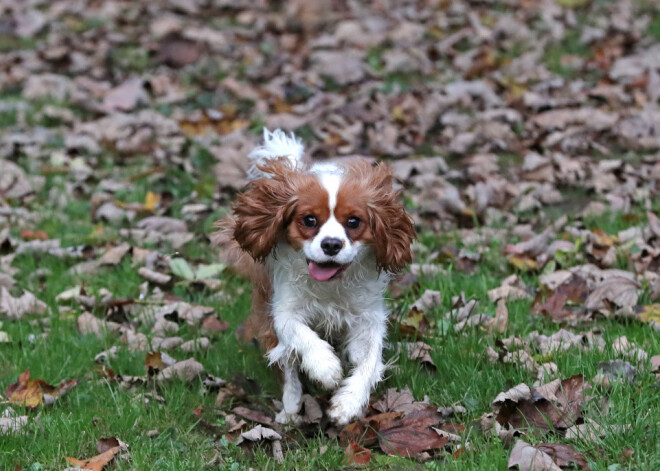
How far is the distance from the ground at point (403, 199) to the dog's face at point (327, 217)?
2.28 feet

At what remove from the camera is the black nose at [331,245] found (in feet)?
12.9

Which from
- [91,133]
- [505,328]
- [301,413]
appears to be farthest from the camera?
[91,133]

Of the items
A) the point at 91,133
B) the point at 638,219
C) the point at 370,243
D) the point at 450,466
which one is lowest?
the point at 91,133

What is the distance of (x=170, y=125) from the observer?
29.5 feet

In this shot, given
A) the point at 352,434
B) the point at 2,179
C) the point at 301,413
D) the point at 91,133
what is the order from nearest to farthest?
1. the point at 352,434
2. the point at 301,413
3. the point at 2,179
4. the point at 91,133

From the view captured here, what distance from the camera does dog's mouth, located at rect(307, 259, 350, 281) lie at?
4057mm

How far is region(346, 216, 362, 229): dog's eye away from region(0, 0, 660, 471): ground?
840mm

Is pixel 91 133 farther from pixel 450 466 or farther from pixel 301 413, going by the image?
pixel 450 466

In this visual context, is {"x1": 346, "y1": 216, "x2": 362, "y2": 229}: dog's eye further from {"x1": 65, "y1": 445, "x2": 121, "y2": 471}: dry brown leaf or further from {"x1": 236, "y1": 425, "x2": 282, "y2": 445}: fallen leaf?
{"x1": 65, "y1": 445, "x2": 121, "y2": 471}: dry brown leaf

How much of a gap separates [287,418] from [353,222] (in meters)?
1.01

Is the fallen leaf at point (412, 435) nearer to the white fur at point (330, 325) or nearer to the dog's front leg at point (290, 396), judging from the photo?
the white fur at point (330, 325)

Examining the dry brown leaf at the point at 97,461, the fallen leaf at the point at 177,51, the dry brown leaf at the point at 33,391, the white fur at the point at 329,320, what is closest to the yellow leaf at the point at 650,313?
the white fur at the point at 329,320

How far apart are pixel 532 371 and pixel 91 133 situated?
227 inches

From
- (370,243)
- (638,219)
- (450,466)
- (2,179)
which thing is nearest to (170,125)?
(2,179)
